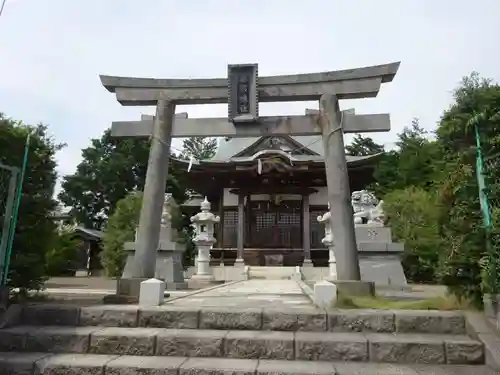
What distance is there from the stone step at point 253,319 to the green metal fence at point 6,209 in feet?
2.25

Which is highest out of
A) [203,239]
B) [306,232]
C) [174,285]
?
[306,232]

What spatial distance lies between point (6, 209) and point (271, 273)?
13.7 m

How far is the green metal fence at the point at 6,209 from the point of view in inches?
185

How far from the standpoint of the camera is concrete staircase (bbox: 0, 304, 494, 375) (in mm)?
3508

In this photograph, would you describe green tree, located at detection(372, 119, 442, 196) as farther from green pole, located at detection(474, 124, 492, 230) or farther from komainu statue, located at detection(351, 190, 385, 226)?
green pole, located at detection(474, 124, 492, 230)

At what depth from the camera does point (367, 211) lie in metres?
11.8

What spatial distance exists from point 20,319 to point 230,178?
1628 cm

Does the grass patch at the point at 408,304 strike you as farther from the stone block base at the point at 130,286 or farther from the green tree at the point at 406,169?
the green tree at the point at 406,169

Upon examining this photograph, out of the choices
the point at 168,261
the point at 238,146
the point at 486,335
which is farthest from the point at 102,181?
the point at 486,335

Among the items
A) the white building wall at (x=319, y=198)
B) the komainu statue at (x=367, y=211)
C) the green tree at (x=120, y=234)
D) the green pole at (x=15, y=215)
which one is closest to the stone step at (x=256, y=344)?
the green pole at (x=15, y=215)

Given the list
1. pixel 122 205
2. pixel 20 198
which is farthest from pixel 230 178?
pixel 20 198

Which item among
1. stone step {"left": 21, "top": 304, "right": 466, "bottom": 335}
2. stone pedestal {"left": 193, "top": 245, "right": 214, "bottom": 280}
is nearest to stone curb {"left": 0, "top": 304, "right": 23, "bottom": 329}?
stone step {"left": 21, "top": 304, "right": 466, "bottom": 335}

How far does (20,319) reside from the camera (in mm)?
4441

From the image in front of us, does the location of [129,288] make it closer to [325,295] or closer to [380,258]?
[325,295]
